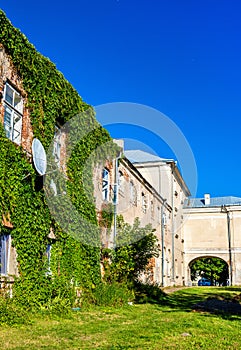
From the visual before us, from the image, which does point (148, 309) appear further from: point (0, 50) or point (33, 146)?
point (0, 50)

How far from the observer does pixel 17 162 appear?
11.2m

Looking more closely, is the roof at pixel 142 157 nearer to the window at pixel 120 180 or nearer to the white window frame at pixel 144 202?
the white window frame at pixel 144 202

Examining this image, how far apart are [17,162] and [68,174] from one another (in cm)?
335

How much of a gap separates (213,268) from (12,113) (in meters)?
36.9

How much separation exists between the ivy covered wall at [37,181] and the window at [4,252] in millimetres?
180

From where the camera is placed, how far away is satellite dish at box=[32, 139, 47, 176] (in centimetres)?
1150

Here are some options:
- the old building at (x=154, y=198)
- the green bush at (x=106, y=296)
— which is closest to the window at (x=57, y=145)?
the old building at (x=154, y=198)

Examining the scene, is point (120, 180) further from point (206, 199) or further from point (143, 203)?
point (206, 199)

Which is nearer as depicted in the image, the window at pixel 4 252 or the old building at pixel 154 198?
the window at pixel 4 252

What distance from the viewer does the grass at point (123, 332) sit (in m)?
7.29

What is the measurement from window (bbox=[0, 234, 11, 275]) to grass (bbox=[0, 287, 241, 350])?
1397 millimetres

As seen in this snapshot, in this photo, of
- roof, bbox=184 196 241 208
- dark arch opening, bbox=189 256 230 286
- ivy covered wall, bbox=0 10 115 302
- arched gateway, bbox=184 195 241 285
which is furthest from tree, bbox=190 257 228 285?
ivy covered wall, bbox=0 10 115 302

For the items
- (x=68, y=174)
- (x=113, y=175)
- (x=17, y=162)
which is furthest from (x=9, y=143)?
(x=113, y=175)

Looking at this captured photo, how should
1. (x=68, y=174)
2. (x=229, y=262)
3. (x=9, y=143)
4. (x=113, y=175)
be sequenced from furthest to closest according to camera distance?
1. (x=229, y=262)
2. (x=113, y=175)
3. (x=68, y=174)
4. (x=9, y=143)
